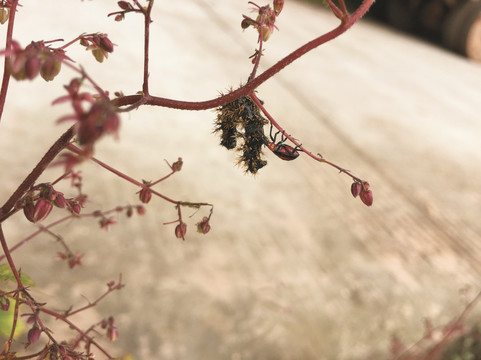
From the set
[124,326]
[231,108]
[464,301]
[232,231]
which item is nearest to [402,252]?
[464,301]

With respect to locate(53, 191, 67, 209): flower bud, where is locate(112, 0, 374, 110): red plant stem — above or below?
above

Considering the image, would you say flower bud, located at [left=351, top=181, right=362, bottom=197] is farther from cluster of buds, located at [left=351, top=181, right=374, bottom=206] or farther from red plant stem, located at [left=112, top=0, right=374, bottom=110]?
red plant stem, located at [left=112, top=0, right=374, bottom=110]

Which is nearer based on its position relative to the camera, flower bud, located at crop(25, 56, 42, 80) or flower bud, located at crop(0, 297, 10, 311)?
flower bud, located at crop(25, 56, 42, 80)

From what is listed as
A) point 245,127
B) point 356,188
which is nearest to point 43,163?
point 245,127

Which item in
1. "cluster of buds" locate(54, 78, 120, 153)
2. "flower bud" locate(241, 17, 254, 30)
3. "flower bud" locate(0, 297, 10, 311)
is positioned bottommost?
"flower bud" locate(0, 297, 10, 311)

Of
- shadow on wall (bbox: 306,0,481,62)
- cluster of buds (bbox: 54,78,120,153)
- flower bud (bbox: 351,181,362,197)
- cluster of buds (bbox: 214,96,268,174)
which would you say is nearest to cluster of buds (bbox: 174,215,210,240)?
cluster of buds (bbox: 214,96,268,174)

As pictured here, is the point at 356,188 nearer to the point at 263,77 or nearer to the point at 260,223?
the point at 263,77
